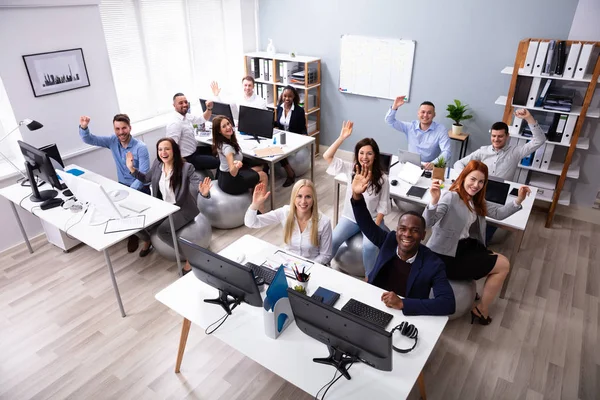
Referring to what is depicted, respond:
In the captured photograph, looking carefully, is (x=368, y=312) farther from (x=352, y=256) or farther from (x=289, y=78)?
(x=289, y=78)

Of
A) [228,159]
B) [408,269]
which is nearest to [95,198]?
[228,159]

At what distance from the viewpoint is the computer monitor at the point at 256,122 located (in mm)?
5309

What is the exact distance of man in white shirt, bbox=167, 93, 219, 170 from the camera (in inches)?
204

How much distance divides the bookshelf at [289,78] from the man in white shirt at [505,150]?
2922 mm

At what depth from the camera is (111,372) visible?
3111 millimetres

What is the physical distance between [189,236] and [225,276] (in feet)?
6.01

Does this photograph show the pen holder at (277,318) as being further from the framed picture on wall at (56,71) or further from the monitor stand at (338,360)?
the framed picture on wall at (56,71)

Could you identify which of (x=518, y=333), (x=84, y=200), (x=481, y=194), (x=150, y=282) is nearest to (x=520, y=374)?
(x=518, y=333)

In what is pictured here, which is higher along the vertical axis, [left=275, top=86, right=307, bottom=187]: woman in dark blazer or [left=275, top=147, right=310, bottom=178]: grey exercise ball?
[left=275, top=86, right=307, bottom=187]: woman in dark blazer

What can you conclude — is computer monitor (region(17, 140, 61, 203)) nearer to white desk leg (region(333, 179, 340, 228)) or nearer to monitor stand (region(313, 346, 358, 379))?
white desk leg (region(333, 179, 340, 228))

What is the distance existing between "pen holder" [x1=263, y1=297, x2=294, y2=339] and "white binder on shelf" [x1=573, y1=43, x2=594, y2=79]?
3.98 m

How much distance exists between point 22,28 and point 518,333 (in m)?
5.54

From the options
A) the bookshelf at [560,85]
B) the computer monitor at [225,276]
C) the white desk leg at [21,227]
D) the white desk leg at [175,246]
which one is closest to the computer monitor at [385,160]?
the bookshelf at [560,85]

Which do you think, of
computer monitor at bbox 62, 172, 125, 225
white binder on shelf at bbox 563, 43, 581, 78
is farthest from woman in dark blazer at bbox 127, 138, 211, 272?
white binder on shelf at bbox 563, 43, 581, 78
